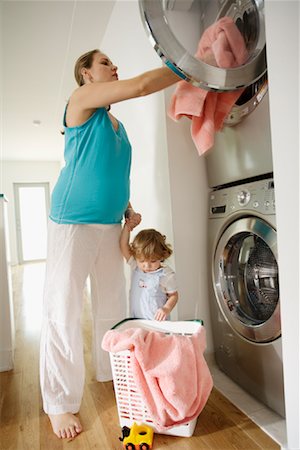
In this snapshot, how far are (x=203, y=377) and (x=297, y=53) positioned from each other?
94 centimetres

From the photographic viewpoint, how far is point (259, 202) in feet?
3.59

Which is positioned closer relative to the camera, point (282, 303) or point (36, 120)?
point (282, 303)

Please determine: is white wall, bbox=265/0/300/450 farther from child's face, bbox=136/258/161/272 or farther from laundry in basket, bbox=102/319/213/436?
child's face, bbox=136/258/161/272

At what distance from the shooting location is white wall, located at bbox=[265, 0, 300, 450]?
0.71 meters

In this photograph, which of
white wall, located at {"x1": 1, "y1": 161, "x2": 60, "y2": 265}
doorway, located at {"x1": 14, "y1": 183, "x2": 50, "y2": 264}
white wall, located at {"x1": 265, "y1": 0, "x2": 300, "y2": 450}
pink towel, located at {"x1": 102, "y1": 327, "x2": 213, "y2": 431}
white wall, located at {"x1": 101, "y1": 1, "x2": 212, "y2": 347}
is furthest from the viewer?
doorway, located at {"x1": 14, "y1": 183, "x2": 50, "y2": 264}

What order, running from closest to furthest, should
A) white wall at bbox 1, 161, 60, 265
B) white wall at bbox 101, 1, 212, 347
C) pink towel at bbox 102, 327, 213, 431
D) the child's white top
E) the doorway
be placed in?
pink towel at bbox 102, 327, 213, 431 < the child's white top < white wall at bbox 101, 1, 212, 347 < white wall at bbox 1, 161, 60, 265 < the doorway

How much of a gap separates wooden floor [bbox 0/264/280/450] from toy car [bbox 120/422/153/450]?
0.04 metres

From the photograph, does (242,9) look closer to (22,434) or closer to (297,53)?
(297,53)

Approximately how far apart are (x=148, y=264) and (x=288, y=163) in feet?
2.39

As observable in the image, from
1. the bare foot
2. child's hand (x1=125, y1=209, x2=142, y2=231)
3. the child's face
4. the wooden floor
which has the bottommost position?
the wooden floor

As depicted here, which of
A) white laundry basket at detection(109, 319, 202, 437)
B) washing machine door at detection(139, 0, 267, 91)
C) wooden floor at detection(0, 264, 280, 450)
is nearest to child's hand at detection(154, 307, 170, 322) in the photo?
white laundry basket at detection(109, 319, 202, 437)

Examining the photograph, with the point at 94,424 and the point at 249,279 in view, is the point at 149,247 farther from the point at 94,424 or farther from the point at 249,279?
the point at 94,424

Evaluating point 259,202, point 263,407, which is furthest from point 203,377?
point 259,202

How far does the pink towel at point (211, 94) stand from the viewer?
104 centimetres
